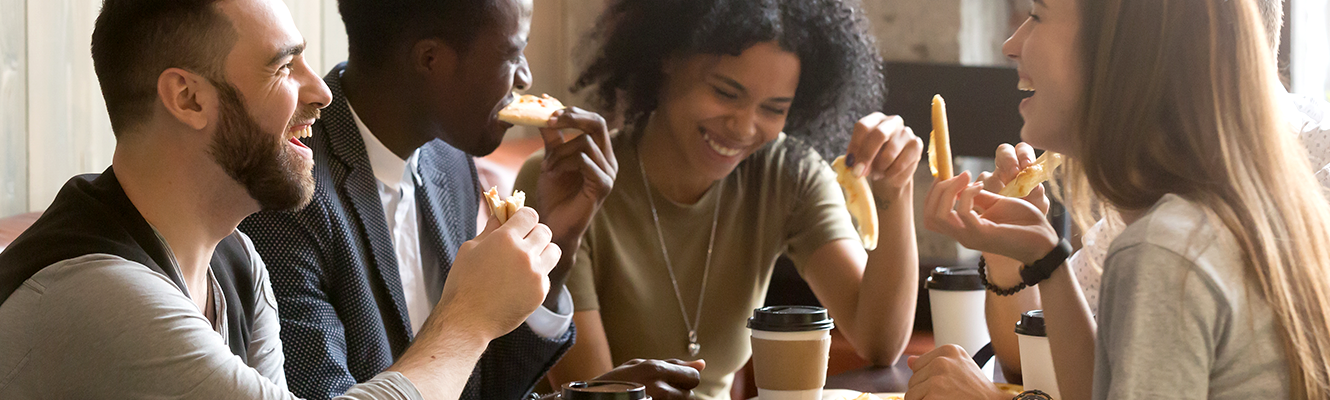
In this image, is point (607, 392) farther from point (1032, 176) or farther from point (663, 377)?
point (1032, 176)

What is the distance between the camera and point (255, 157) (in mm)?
1193

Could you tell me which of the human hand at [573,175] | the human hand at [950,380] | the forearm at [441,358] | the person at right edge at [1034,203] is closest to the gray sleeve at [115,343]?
the forearm at [441,358]

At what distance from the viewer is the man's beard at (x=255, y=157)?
1169mm

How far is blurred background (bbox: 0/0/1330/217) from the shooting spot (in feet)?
5.92

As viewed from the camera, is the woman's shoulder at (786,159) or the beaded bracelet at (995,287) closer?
the beaded bracelet at (995,287)

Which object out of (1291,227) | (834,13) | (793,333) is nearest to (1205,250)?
(1291,227)

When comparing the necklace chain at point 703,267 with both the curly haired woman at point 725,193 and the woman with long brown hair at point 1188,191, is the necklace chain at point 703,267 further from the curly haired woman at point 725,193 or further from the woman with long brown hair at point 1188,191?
the woman with long brown hair at point 1188,191

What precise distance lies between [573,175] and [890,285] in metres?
0.73

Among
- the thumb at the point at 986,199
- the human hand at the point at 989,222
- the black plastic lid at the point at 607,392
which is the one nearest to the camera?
the black plastic lid at the point at 607,392

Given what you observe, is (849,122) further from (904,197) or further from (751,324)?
(751,324)

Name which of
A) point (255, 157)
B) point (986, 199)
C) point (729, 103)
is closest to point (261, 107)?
point (255, 157)

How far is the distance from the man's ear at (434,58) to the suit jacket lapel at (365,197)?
186 millimetres

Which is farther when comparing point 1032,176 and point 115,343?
point 1032,176

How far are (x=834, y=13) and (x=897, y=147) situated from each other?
0.51 meters
